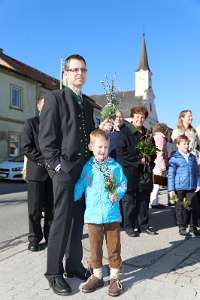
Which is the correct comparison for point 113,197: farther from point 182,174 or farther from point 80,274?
point 182,174

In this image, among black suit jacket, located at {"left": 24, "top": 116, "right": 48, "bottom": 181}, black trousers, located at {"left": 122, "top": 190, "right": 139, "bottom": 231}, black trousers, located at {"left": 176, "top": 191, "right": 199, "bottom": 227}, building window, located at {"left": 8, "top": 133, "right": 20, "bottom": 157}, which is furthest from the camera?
Result: building window, located at {"left": 8, "top": 133, "right": 20, "bottom": 157}

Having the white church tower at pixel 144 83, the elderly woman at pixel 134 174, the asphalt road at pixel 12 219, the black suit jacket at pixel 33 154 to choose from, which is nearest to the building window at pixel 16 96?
the asphalt road at pixel 12 219

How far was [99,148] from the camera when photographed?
422 centimetres

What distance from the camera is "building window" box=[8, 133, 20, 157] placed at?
2828 centimetres

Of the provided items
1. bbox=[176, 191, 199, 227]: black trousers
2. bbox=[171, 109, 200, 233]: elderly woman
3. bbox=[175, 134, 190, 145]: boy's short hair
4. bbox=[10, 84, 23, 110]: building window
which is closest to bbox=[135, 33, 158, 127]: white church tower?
bbox=[10, 84, 23, 110]: building window

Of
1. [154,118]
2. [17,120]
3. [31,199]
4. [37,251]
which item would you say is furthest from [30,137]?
[154,118]

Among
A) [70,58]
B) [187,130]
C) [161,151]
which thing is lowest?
[161,151]

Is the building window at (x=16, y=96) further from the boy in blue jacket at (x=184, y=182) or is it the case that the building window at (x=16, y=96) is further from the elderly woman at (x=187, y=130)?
the boy in blue jacket at (x=184, y=182)

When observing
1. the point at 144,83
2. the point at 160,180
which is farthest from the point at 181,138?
the point at 144,83

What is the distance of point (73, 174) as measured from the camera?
4.08 m

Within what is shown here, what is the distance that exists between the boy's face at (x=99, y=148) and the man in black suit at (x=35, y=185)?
1.46 meters

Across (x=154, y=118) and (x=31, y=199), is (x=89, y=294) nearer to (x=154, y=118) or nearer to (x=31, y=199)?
(x=31, y=199)

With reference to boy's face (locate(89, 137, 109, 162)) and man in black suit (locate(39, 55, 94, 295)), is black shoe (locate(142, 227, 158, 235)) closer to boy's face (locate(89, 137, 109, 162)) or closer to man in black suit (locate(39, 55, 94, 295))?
man in black suit (locate(39, 55, 94, 295))

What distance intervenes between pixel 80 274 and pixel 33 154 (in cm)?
181
